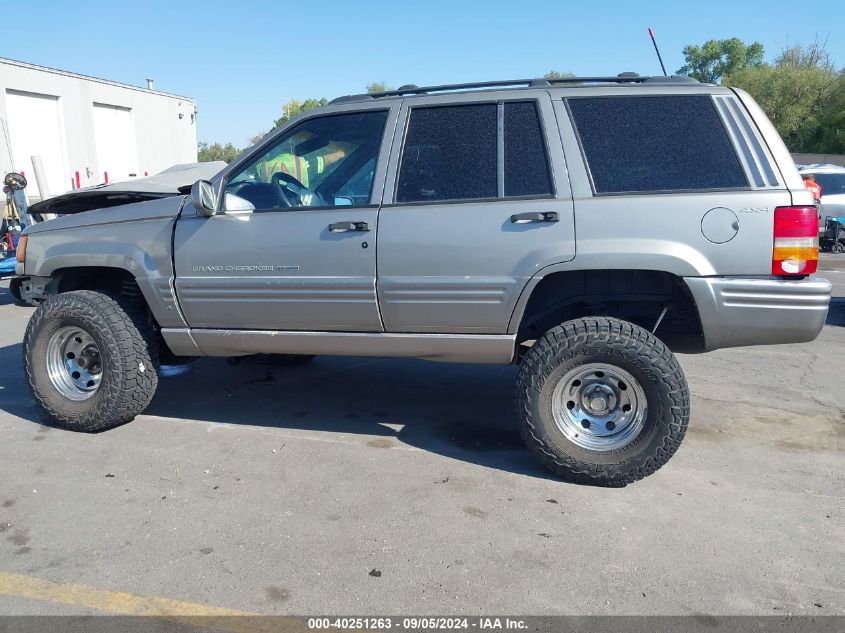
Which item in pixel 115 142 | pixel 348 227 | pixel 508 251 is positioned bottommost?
pixel 508 251

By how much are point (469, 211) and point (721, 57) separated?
5738 cm

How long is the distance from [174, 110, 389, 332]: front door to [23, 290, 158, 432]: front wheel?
0.49 metres

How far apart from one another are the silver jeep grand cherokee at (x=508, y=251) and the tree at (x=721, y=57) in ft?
177

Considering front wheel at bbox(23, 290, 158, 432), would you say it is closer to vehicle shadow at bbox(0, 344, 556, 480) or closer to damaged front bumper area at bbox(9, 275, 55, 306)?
damaged front bumper area at bbox(9, 275, 55, 306)

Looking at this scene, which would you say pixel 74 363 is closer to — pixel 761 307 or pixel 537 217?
pixel 537 217

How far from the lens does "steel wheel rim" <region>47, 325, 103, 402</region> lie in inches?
183

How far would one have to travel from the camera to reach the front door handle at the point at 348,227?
155 inches

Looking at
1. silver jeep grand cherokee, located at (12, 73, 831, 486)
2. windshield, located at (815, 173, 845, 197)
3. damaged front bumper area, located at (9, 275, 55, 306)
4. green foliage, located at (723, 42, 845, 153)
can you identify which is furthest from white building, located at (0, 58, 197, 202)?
green foliage, located at (723, 42, 845, 153)

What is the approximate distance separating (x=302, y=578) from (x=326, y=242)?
6.15 ft

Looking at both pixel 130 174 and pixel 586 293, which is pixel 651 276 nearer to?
pixel 586 293

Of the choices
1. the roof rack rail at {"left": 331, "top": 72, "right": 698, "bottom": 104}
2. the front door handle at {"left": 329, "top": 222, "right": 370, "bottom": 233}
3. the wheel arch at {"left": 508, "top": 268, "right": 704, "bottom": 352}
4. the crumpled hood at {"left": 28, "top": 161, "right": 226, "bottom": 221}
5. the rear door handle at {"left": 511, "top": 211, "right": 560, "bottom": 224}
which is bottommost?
the wheel arch at {"left": 508, "top": 268, "right": 704, "bottom": 352}

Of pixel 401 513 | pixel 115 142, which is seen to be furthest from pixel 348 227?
pixel 115 142

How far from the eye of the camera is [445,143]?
4012 mm

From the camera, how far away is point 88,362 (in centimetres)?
469
